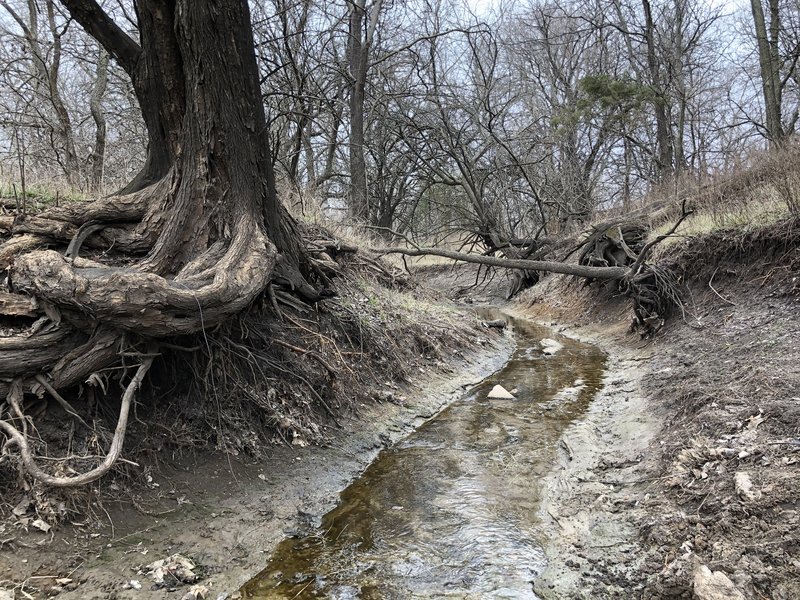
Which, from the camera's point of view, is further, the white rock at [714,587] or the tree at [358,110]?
the tree at [358,110]

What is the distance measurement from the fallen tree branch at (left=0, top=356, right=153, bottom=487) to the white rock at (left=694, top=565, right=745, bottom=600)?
3169mm

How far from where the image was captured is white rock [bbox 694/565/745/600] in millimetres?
2350

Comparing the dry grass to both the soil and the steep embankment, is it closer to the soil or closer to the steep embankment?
the steep embankment

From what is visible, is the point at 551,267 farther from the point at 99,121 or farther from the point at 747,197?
the point at 99,121

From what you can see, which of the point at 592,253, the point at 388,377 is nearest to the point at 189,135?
the point at 388,377

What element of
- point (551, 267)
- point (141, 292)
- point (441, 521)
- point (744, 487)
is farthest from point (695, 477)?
point (551, 267)

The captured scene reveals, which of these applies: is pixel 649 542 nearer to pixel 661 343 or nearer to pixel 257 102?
pixel 257 102

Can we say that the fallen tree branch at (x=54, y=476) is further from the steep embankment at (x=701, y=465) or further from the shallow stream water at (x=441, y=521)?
the steep embankment at (x=701, y=465)

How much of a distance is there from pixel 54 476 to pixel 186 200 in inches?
101

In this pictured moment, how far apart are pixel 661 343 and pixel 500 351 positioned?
9.12ft

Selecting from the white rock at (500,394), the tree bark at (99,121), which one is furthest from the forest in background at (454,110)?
the white rock at (500,394)

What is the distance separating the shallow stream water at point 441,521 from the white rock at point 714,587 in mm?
887

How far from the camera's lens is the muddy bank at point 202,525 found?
9.63 ft

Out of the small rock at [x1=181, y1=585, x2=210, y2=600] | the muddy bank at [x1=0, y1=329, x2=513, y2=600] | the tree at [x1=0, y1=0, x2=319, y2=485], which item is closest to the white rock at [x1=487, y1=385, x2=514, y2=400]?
the muddy bank at [x1=0, y1=329, x2=513, y2=600]
